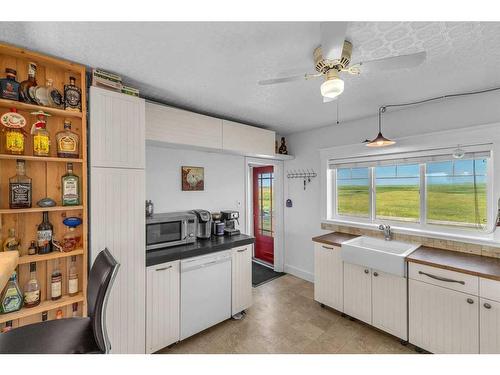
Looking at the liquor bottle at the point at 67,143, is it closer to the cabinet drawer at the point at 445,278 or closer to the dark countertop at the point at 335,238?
the dark countertop at the point at 335,238

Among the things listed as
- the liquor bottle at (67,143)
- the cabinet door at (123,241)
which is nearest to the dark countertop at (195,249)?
the cabinet door at (123,241)

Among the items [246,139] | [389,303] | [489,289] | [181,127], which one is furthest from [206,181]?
[489,289]

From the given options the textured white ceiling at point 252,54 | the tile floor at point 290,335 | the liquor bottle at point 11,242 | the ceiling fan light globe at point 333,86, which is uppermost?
the textured white ceiling at point 252,54

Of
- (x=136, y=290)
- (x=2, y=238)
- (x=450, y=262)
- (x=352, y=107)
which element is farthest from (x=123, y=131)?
(x=450, y=262)

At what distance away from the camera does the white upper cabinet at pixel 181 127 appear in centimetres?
208

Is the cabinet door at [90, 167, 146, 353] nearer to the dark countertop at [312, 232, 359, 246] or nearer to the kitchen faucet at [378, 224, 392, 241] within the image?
the dark countertop at [312, 232, 359, 246]

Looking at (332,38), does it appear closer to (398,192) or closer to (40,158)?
(40,158)

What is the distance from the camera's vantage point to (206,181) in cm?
294

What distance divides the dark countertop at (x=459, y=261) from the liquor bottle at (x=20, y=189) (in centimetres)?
301

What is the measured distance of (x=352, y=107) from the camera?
2.47 meters

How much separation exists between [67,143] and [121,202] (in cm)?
55

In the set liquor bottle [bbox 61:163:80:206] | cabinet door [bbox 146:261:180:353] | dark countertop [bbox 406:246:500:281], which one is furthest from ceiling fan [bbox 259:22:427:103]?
cabinet door [bbox 146:261:180:353]

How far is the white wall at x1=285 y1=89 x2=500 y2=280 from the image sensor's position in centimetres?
213

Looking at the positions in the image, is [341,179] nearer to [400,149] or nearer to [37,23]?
[400,149]
